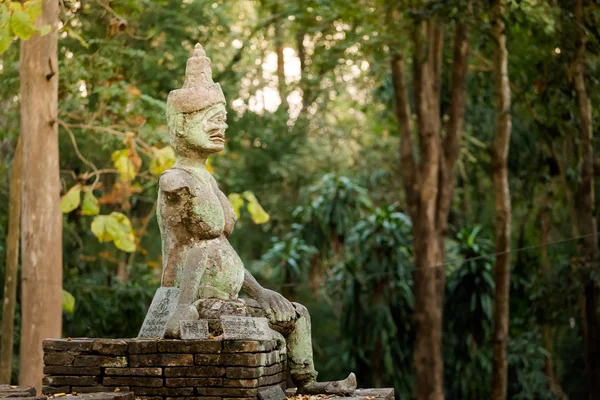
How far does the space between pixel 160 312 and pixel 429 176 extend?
9.51 metres

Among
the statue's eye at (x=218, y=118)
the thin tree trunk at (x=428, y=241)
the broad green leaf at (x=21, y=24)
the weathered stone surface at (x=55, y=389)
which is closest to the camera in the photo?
the weathered stone surface at (x=55, y=389)

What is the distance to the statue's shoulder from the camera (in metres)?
7.38

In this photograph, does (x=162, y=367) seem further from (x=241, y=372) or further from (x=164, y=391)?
(x=241, y=372)

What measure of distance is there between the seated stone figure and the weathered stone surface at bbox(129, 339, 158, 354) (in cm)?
32

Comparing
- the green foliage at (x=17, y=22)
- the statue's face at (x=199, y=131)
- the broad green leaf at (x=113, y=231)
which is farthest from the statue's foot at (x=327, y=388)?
the broad green leaf at (x=113, y=231)

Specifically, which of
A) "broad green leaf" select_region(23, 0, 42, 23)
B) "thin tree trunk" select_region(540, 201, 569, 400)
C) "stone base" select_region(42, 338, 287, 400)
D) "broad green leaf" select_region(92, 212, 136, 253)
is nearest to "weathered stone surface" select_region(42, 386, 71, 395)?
"stone base" select_region(42, 338, 287, 400)

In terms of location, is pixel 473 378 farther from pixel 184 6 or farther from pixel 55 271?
pixel 55 271

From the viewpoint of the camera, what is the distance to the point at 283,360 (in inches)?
303

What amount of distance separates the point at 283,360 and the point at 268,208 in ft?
52.0

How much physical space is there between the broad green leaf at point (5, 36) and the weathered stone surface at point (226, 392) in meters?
3.78

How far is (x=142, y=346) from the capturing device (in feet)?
22.8

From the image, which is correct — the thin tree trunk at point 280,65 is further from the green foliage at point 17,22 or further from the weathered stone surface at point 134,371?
the weathered stone surface at point 134,371

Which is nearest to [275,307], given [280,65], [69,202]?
[69,202]

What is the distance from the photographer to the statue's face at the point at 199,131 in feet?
25.0
